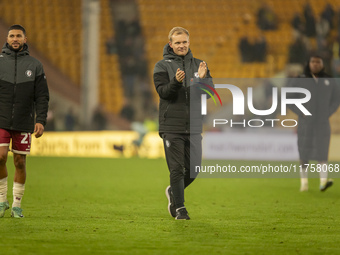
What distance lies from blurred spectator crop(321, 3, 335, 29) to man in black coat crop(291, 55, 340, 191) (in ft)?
41.5

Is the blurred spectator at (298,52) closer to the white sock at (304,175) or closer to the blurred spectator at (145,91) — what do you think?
the blurred spectator at (145,91)

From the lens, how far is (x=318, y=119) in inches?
351

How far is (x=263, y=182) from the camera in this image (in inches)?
422

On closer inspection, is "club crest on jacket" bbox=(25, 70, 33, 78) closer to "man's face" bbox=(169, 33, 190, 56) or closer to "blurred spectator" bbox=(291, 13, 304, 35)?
"man's face" bbox=(169, 33, 190, 56)

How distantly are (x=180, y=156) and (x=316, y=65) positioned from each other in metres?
3.43

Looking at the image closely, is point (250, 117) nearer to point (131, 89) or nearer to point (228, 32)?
point (131, 89)

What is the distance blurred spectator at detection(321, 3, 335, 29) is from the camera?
68.7 ft

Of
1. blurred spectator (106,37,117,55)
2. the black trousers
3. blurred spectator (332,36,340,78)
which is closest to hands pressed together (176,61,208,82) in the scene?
the black trousers

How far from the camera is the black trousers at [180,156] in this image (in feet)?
19.5

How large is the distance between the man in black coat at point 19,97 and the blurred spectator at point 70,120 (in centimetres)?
1216

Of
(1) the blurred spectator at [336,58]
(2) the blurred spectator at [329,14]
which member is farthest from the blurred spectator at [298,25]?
(1) the blurred spectator at [336,58]

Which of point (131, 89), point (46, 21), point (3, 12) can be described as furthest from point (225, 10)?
point (3, 12)

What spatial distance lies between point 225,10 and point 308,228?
64.0 ft

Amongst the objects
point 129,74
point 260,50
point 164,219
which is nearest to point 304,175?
point 164,219
